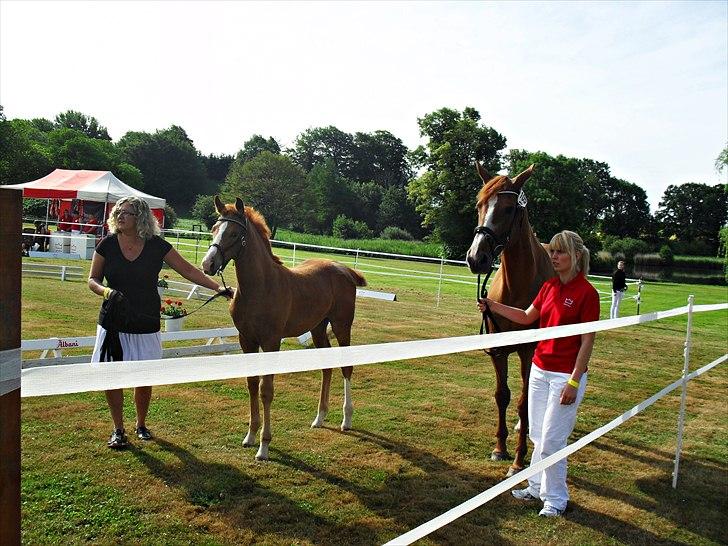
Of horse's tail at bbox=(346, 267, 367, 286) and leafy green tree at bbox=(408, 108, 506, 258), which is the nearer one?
horse's tail at bbox=(346, 267, 367, 286)

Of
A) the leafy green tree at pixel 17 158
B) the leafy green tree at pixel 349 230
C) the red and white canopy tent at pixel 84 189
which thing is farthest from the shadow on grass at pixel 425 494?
the leafy green tree at pixel 349 230

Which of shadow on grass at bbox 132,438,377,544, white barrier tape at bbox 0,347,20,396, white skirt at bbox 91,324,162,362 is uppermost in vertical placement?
white barrier tape at bbox 0,347,20,396

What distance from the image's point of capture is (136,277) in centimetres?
457

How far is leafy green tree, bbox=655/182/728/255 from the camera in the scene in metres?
83.0

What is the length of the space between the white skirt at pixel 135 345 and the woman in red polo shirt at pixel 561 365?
3099 millimetres

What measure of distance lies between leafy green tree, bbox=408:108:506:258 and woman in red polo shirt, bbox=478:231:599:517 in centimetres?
4391

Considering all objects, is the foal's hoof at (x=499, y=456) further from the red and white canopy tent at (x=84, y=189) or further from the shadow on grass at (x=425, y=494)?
the red and white canopy tent at (x=84, y=189)

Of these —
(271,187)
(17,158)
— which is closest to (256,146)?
(271,187)

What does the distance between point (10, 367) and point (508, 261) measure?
177 inches

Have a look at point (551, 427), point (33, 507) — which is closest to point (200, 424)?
point (33, 507)

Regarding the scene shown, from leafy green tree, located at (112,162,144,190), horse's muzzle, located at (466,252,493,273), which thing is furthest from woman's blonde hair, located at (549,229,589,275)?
leafy green tree, located at (112,162,144,190)

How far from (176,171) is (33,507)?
90212mm

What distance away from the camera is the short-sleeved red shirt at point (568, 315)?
13.2 ft

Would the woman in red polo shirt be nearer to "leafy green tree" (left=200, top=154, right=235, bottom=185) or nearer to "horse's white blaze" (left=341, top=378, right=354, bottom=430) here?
"horse's white blaze" (left=341, top=378, right=354, bottom=430)
